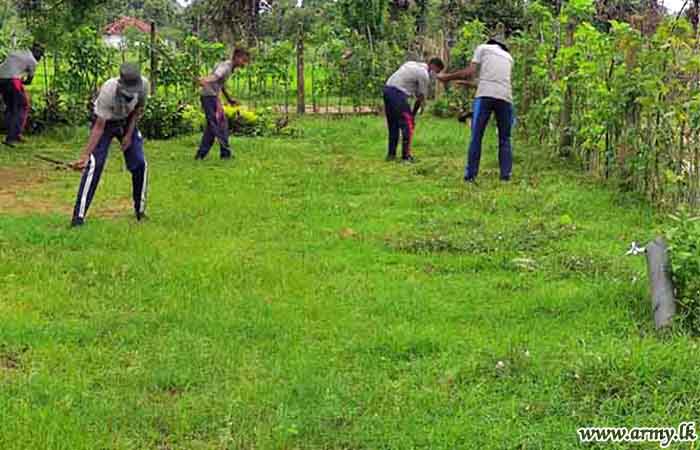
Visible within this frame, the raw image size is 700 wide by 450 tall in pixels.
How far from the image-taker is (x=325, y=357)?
16.4ft

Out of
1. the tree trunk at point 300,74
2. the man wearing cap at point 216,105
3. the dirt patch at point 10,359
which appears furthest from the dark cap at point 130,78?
the tree trunk at point 300,74

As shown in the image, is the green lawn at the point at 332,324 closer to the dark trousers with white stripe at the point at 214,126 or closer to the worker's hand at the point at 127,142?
the worker's hand at the point at 127,142

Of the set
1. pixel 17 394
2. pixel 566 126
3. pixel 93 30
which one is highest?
pixel 93 30

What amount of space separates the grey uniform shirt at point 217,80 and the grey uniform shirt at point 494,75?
11.9 ft

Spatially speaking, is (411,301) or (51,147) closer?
(411,301)

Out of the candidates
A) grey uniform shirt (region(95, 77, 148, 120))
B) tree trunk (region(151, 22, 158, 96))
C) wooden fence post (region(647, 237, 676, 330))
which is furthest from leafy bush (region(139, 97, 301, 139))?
wooden fence post (region(647, 237, 676, 330))

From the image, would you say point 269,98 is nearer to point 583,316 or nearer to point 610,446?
point 583,316

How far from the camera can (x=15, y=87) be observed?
45.8 feet

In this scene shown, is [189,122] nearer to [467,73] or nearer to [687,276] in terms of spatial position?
[467,73]

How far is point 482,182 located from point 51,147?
6.90 m

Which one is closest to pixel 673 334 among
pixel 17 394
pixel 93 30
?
pixel 17 394

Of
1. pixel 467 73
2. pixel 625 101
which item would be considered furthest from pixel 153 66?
pixel 625 101

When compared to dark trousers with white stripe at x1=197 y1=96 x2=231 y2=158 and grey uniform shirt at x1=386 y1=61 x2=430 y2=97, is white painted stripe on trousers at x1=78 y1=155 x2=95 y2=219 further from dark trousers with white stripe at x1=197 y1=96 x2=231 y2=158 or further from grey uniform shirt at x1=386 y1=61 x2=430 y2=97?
grey uniform shirt at x1=386 y1=61 x2=430 y2=97

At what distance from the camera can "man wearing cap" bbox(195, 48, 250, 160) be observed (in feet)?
41.5
